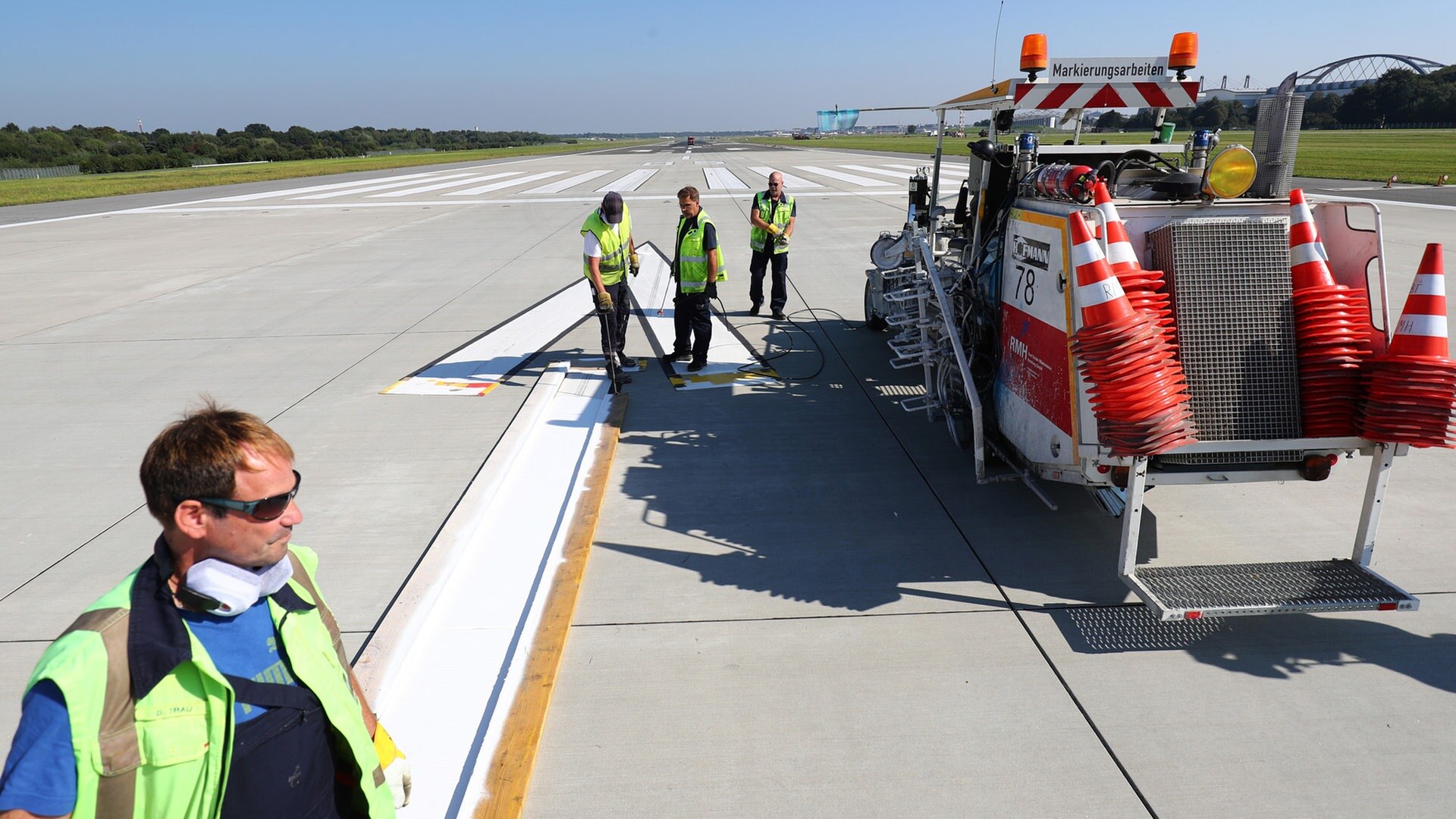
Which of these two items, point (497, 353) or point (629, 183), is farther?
point (629, 183)

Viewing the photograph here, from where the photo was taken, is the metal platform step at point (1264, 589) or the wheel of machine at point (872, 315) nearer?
the metal platform step at point (1264, 589)

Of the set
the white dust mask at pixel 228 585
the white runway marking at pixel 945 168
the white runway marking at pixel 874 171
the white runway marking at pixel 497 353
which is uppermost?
the white dust mask at pixel 228 585

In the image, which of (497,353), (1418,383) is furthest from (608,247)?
(1418,383)

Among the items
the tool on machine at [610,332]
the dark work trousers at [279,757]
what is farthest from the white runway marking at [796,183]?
the dark work trousers at [279,757]

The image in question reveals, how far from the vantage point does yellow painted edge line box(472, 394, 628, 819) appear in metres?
2.95

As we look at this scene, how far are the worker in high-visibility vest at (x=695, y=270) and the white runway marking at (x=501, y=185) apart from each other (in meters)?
24.8

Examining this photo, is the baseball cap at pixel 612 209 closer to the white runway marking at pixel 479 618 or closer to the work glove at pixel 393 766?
the white runway marking at pixel 479 618

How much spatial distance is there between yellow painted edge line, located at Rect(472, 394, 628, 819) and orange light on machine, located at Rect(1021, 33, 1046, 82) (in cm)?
389

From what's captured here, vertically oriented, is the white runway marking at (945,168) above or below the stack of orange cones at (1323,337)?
below

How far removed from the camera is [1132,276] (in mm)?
3852

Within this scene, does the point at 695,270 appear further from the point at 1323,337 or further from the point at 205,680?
the point at 205,680

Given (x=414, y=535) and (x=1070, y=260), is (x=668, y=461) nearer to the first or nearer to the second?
(x=414, y=535)

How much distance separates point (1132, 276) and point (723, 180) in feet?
110

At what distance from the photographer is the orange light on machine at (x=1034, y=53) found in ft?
17.9
